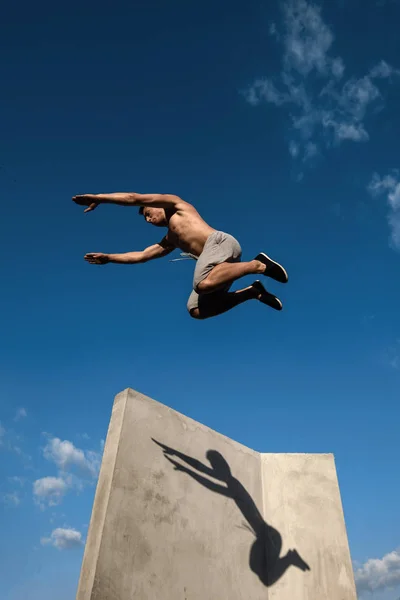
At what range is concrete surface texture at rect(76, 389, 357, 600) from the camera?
13.5 ft

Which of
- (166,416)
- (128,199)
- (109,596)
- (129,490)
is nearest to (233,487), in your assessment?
(166,416)

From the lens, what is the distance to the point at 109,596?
12.3 feet

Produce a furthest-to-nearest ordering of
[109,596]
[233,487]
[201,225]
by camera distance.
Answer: [233,487] < [201,225] < [109,596]

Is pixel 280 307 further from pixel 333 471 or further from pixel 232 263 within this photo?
pixel 333 471

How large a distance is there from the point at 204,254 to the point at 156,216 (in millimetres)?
848

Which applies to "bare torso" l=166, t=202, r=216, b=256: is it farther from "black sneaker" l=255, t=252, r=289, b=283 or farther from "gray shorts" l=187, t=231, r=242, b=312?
"black sneaker" l=255, t=252, r=289, b=283

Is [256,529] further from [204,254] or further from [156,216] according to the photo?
[156,216]

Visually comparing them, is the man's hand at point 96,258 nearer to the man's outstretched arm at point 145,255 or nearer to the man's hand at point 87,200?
the man's outstretched arm at point 145,255

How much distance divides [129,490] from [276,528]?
2.63 m

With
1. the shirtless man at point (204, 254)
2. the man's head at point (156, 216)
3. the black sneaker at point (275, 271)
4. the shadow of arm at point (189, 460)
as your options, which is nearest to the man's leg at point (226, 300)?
the shirtless man at point (204, 254)

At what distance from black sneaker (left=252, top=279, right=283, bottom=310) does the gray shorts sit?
304 mm

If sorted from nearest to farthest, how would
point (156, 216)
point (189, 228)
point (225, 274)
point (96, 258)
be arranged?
point (225, 274) → point (189, 228) → point (156, 216) → point (96, 258)

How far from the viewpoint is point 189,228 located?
15.6 ft

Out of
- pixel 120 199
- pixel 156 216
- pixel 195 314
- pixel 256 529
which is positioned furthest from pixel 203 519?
pixel 120 199
